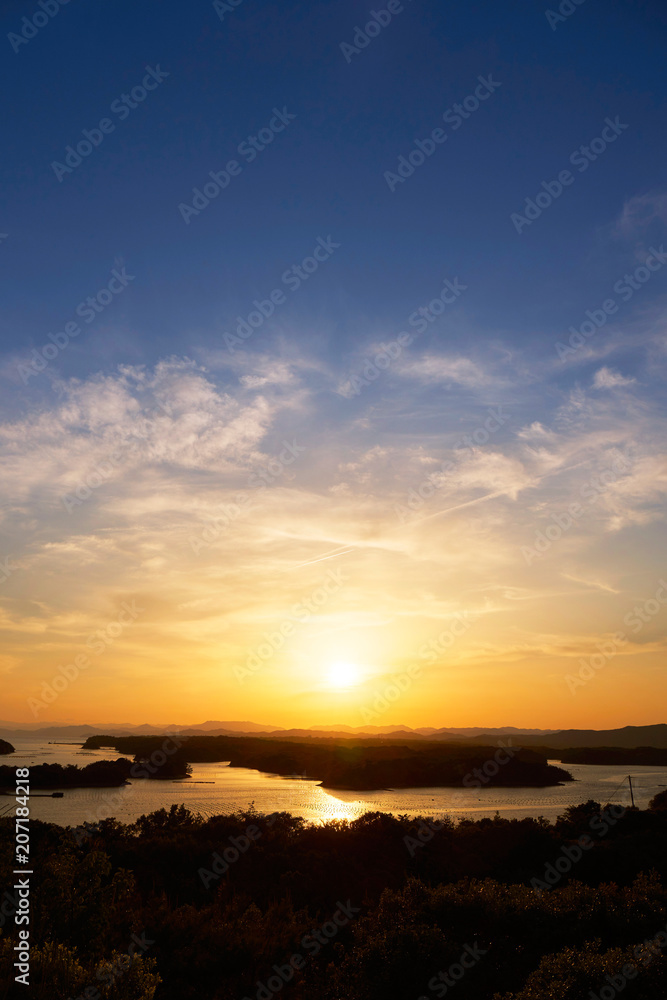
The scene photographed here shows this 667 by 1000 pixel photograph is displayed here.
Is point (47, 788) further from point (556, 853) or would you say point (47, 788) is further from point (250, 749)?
point (250, 749)

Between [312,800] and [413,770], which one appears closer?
[312,800]

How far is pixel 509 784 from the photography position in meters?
102

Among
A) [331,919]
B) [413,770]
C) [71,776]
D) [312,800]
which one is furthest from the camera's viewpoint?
[413,770]

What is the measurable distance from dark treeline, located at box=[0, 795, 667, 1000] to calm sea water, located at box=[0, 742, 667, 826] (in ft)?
61.7

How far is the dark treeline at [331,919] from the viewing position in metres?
12.2

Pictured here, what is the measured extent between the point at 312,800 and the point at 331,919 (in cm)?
5319

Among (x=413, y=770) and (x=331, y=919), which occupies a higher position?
(x=331, y=919)

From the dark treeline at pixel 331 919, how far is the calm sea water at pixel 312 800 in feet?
61.7

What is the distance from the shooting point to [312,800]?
225 ft

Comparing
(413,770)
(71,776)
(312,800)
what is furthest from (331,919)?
(413,770)

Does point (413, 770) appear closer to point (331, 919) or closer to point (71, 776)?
point (71, 776)

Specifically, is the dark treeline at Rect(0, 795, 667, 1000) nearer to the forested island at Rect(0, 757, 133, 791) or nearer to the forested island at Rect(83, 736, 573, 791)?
the forested island at Rect(0, 757, 133, 791)

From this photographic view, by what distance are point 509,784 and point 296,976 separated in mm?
99407

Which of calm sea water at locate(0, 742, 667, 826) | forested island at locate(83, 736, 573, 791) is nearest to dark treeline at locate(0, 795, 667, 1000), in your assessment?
calm sea water at locate(0, 742, 667, 826)
